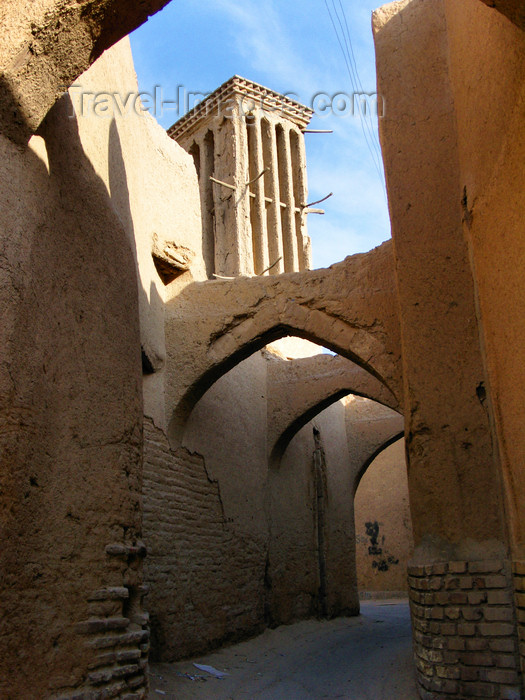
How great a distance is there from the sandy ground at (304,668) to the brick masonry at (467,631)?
25.8 inches

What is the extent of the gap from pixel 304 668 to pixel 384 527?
9.66 m

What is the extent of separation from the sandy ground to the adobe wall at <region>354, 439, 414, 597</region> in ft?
21.7

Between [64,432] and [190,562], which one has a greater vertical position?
[64,432]

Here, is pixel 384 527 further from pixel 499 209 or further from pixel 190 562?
pixel 499 209

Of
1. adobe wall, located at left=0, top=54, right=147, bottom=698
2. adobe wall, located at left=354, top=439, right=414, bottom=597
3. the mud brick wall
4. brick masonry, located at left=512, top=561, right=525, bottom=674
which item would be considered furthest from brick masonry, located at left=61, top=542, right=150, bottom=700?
adobe wall, located at left=354, top=439, right=414, bottom=597

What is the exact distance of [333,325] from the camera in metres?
6.90

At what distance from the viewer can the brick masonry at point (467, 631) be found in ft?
14.2

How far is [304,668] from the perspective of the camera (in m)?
6.78

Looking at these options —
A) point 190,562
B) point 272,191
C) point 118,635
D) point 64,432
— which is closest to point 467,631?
point 118,635

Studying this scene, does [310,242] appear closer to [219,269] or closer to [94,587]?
[219,269]

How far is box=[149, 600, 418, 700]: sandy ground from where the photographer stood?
5508 millimetres

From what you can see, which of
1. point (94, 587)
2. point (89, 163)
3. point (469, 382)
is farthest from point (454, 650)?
point (89, 163)

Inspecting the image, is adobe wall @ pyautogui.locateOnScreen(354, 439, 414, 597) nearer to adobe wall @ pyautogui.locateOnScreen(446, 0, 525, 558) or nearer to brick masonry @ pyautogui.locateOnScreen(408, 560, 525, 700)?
brick masonry @ pyautogui.locateOnScreen(408, 560, 525, 700)

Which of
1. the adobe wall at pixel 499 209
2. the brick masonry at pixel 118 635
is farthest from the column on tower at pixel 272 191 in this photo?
the brick masonry at pixel 118 635
